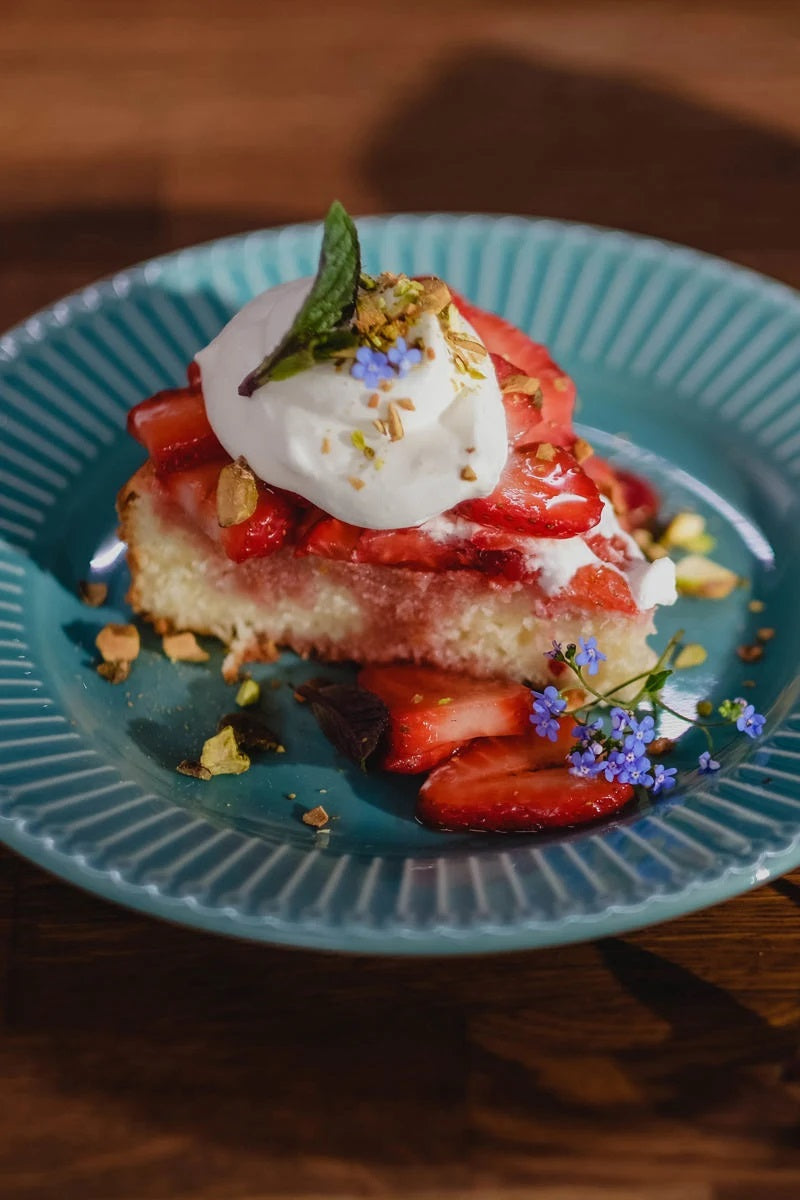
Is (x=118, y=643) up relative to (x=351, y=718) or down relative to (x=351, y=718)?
down

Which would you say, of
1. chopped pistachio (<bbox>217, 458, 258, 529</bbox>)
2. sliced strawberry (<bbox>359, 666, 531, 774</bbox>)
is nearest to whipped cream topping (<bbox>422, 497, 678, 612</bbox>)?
sliced strawberry (<bbox>359, 666, 531, 774</bbox>)

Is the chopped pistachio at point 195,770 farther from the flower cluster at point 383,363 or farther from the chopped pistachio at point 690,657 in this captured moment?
the chopped pistachio at point 690,657

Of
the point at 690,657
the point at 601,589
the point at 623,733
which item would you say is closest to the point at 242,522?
the point at 601,589

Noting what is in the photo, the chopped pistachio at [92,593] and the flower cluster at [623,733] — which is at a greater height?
the flower cluster at [623,733]

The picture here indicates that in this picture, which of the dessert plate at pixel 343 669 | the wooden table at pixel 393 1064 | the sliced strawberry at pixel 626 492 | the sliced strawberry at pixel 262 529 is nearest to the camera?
the wooden table at pixel 393 1064

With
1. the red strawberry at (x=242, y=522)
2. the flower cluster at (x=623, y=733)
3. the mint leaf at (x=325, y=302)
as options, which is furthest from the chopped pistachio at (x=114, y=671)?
the flower cluster at (x=623, y=733)

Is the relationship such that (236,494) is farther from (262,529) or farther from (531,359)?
(531,359)
